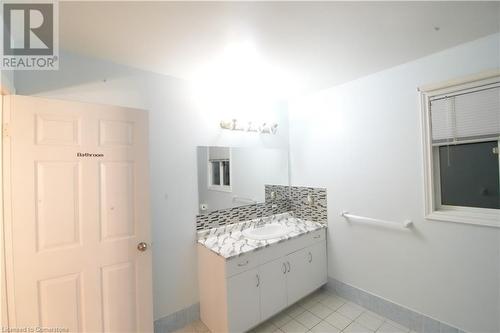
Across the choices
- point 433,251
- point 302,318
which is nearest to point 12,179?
point 302,318

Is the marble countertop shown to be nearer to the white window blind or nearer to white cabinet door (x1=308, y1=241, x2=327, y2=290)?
white cabinet door (x1=308, y1=241, x2=327, y2=290)

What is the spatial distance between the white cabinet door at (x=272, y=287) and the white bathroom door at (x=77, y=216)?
0.93 m

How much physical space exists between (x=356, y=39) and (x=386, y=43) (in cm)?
27

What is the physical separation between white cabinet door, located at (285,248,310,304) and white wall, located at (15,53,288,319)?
2.98 feet

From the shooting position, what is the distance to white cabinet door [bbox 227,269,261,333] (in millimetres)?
1762

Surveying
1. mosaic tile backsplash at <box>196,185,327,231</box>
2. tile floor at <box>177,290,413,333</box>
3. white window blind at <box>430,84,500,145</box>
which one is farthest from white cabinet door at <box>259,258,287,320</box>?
white window blind at <box>430,84,500,145</box>

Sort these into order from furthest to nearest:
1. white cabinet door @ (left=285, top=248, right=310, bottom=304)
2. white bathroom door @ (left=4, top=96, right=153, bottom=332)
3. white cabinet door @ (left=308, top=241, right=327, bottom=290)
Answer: white cabinet door @ (left=308, top=241, right=327, bottom=290) → white cabinet door @ (left=285, top=248, right=310, bottom=304) → white bathroom door @ (left=4, top=96, right=153, bottom=332)

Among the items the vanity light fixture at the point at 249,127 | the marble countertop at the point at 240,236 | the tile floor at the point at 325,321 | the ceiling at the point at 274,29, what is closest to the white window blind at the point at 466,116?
the ceiling at the point at 274,29

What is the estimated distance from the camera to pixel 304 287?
7.46 feet

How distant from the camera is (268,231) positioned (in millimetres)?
2469

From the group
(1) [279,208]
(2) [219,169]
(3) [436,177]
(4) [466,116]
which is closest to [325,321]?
(1) [279,208]

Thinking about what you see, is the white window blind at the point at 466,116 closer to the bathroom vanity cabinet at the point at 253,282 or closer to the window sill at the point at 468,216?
Answer: the window sill at the point at 468,216

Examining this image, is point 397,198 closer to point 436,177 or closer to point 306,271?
point 436,177

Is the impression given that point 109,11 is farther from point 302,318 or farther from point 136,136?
point 302,318
